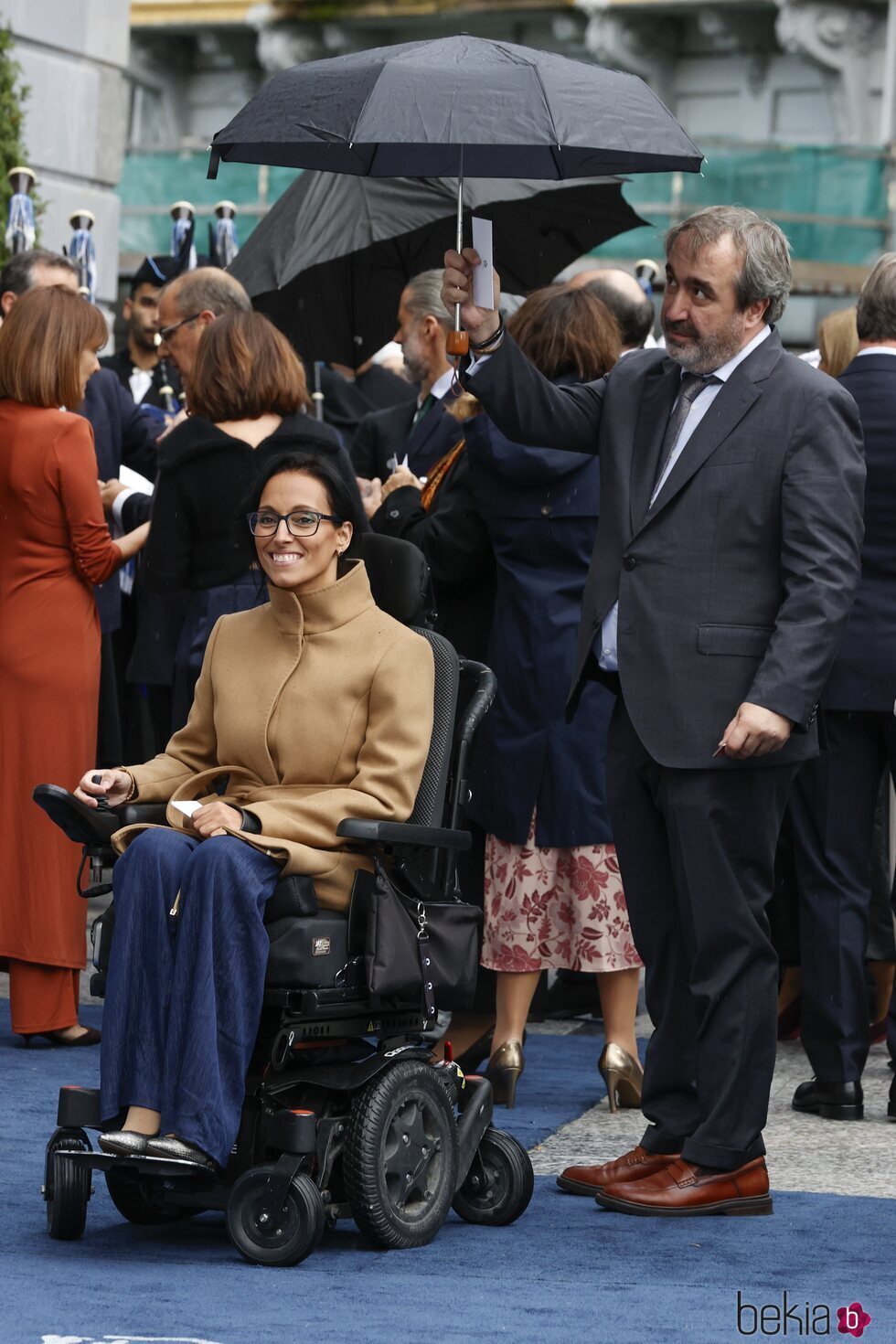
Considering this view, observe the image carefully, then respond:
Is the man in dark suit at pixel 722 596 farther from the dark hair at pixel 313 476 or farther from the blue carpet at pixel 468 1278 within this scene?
the dark hair at pixel 313 476

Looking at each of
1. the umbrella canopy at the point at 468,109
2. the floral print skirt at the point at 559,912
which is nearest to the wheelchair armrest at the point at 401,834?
the umbrella canopy at the point at 468,109

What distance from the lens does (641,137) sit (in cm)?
501

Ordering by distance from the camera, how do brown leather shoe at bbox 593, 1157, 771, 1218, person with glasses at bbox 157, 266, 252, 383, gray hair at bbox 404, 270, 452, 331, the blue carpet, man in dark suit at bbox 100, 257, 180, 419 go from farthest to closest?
man in dark suit at bbox 100, 257, 180, 419 < person with glasses at bbox 157, 266, 252, 383 < gray hair at bbox 404, 270, 452, 331 < brown leather shoe at bbox 593, 1157, 771, 1218 < the blue carpet

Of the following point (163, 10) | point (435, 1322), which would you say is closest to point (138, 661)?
point (435, 1322)

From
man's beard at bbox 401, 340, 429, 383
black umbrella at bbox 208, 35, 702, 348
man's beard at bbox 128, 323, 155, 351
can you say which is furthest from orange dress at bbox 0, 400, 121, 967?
man's beard at bbox 128, 323, 155, 351

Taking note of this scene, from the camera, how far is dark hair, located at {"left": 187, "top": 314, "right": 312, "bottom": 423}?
651 centimetres

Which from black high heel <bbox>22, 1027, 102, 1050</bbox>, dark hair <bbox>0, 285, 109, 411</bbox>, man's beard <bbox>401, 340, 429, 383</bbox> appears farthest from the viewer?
man's beard <bbox>401, 340, 429, 383</bbox>

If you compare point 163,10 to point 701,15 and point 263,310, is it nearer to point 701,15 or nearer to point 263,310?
point 701,15

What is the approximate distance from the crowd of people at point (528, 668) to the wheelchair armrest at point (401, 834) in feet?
0.31

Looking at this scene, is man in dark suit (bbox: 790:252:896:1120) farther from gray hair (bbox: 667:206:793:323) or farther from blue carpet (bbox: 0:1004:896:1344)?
gray hair (bbox: 667:206:793:323)

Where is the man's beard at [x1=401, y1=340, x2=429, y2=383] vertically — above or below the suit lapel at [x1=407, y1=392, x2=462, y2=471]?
above

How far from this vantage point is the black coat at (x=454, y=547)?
639cm

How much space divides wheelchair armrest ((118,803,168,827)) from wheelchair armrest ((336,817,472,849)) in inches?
18.0

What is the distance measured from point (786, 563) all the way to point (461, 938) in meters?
1.04
